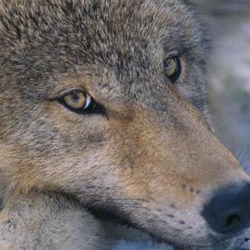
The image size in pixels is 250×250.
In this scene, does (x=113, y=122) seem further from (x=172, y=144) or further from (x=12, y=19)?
(x=12, y=19)

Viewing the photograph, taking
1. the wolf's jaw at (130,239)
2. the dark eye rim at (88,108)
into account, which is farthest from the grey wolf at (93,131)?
the wolf's jaw at (130,239)

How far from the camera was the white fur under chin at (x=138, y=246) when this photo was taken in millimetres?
3486

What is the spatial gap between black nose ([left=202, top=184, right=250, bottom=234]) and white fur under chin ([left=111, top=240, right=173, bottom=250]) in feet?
2.10

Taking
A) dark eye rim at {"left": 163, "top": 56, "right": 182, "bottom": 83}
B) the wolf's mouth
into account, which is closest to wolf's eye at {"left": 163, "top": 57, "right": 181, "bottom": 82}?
dark eye rim at {"left": 163, "top": 56, "right": 182, "bottom": 83}

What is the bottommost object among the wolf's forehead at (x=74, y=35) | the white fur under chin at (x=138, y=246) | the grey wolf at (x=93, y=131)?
the white fur under chin at (x=138, y=246)

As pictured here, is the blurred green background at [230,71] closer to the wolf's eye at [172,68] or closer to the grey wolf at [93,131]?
the wolf's eye at [172,68]

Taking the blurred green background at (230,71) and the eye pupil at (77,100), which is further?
the blurred green background at (230,71)

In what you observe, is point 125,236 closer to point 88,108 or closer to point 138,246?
point 138,246

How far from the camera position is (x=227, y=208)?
2.82 m

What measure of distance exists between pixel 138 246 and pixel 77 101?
2.67 ft

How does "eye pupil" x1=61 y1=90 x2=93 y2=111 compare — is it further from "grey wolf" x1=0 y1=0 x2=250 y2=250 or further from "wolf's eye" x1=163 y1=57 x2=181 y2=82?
"wolf's eye" x1=163 y1=57 x2=181 y2=82

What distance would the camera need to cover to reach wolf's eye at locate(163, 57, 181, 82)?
3.34 m

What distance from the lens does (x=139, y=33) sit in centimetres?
321

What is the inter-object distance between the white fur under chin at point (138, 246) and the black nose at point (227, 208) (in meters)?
0.64
